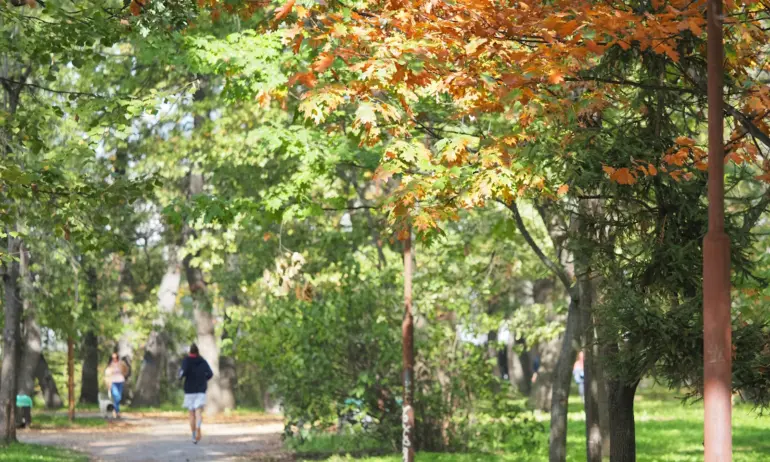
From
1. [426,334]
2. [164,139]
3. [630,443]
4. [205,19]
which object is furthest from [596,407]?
[164,139]

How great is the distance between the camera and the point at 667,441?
23.4 meters

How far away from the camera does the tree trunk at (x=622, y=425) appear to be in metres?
11.9

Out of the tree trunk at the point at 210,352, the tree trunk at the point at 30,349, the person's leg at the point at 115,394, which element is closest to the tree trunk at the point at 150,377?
the tree trunk at the point at 210,352

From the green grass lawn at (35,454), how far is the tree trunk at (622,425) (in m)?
11.3

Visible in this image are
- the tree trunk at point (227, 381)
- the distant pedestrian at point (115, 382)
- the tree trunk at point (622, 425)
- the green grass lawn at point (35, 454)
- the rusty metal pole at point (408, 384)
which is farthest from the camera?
the tree trunk at point (227, 381)

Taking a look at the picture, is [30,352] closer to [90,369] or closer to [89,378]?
[90,369]

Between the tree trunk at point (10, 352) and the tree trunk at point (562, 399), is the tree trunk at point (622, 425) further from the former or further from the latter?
the tree trunk at point (10, 352)

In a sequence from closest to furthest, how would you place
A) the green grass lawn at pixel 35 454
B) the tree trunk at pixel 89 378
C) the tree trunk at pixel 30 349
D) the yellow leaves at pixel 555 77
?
the yellow leaves at pixel 555 77 < the green grass lawn at pixel 35 454 < the tree trunk at pixel 30 349 < the tree trunk at pixel 89 378

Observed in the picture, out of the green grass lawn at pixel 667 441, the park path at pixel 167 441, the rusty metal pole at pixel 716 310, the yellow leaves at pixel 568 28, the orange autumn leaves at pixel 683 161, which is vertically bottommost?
the park path at pixel 167 441

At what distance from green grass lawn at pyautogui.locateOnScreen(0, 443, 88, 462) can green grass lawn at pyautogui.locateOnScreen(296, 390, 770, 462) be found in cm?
510

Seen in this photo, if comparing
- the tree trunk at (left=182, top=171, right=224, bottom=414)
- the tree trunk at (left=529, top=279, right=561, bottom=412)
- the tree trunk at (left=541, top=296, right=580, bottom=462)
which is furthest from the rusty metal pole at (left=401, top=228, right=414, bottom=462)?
the tree trunk at (left=182, top=171, right=224, bottom=414)

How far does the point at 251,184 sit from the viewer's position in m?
24.2

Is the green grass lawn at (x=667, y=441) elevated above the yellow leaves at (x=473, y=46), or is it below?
below

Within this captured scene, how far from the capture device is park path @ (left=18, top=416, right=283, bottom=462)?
74.7ft
